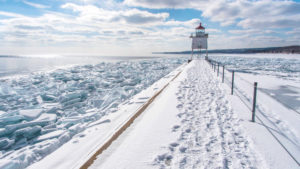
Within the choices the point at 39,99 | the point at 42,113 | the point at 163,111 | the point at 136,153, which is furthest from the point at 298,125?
the point at 39,99

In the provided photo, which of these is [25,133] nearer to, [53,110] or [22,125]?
[22,125]

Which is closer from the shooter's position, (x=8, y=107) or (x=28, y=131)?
(x=28, y=131)

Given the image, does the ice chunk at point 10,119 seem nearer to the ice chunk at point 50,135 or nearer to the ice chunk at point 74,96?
the ice chunk at point 50,135

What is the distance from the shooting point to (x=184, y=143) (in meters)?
3.18

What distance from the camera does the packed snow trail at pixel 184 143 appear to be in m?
2.62

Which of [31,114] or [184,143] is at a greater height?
[184,143]

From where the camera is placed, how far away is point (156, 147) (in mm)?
3055

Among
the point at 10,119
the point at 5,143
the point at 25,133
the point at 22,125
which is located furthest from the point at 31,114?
the point at 5,143

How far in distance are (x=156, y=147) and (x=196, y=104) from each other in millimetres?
2939

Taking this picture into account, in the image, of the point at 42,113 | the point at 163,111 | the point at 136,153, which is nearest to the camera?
the point at 136,153

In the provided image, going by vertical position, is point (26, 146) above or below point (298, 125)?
below

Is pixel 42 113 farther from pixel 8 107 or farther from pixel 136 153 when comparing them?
pixel 136 153

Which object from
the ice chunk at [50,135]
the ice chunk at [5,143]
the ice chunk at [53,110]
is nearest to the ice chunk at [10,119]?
the ice chunk at [53,110]

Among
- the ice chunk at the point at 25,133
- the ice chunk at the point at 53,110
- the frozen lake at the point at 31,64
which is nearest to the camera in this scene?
the ice chunk at the point at 25,133
